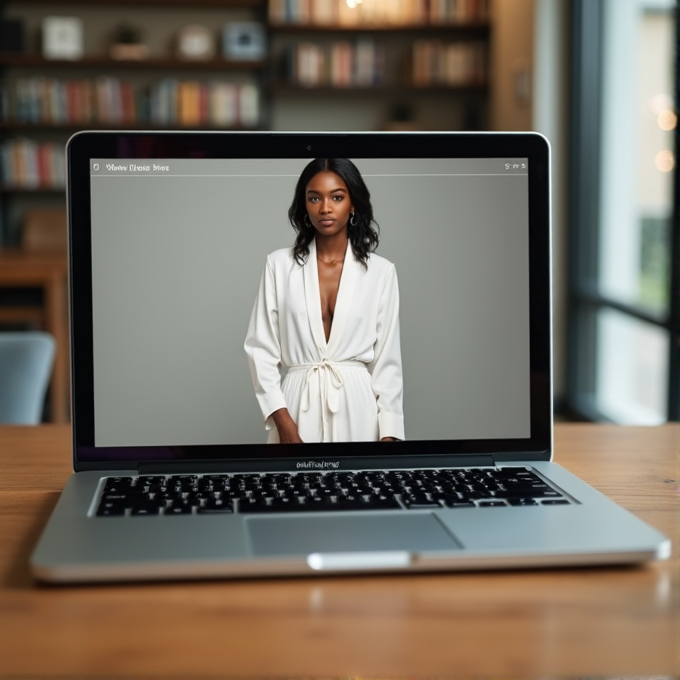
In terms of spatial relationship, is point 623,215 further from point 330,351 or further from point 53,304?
point 330,351

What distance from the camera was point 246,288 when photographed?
0.85 metres

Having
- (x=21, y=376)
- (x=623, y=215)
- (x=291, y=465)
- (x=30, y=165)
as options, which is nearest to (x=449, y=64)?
(x=623, y=215)

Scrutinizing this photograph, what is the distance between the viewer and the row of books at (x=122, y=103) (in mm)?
4863

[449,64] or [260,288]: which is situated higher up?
[449,64]

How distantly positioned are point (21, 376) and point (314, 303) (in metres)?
0.78

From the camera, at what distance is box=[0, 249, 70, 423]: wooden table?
11.9 ft

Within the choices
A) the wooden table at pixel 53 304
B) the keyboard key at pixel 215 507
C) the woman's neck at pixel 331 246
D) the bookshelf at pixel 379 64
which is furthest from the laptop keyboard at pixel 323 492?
the bookshelf at pixel 379 64

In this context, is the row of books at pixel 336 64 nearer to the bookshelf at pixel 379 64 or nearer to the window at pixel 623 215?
the bookshelf at pixel 379 64

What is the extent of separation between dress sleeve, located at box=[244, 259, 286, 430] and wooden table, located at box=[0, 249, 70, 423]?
2945 millimetres

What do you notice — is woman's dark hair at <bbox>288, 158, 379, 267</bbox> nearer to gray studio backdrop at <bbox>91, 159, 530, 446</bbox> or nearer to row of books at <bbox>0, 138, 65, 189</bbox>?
gray studio backdrop at <bbox>91, 159, 530, 446</bbox>

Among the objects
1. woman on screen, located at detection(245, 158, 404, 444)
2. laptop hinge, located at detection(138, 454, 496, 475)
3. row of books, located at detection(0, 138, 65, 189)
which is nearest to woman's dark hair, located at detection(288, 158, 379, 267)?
woman on screen, located at detection(245, 158, 404, 444)

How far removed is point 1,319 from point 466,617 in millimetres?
3650

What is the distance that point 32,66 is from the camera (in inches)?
195

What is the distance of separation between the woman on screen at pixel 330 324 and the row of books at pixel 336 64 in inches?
165
